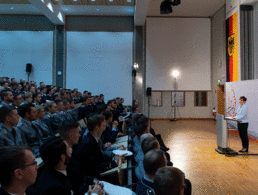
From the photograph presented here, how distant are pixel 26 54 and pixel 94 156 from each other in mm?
10846

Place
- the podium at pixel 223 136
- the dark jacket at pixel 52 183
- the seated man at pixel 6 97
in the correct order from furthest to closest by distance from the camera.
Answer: the podium at pixel 223 136 < the seated man at pixel 6 97 < the dark jacket at pixel 52 183

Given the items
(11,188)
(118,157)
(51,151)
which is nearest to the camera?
(11,188)

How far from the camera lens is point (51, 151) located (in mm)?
1599

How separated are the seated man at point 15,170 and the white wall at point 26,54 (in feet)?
35.8

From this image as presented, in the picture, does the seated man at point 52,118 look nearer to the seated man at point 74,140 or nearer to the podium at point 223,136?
the seated man at point 74,140

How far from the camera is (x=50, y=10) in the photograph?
9180mm

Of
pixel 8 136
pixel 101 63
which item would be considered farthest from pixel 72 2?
pixel 8 136

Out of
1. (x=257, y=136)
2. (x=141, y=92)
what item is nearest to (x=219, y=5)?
(x=141, y=92)

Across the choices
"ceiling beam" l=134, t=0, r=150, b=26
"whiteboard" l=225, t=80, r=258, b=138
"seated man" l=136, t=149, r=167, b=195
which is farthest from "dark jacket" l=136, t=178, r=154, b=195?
"ceiling beam" l=134, t=0, r=150, b=26

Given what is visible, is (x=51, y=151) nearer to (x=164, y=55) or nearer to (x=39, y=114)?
(x=39, y=114)

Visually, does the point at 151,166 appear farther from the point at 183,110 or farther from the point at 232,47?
the point at 183,110

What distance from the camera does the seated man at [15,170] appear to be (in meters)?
1.20

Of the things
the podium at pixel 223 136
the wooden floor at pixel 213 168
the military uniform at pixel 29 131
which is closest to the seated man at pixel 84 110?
the wooden floor at pixel 213 168

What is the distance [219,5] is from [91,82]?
788 cm
